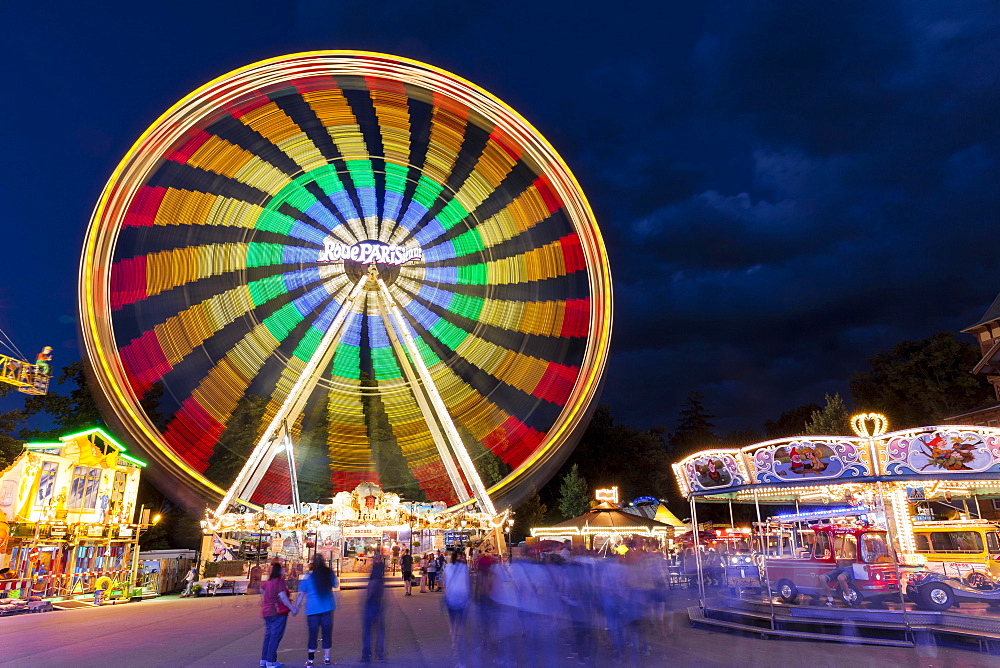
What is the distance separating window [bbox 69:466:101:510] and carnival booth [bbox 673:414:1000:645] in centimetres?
1587

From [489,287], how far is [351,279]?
4.11 meters

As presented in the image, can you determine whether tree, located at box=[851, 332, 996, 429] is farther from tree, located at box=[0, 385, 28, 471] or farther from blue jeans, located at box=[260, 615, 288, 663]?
tree, located at box=[0, 385, 28, 471]

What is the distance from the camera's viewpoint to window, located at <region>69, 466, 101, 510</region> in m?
17.5

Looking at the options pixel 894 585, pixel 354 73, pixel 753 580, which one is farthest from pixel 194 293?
pixel 894 585

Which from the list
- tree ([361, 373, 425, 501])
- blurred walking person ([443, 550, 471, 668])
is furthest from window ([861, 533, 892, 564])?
tree ([361, 373, 425, 501])

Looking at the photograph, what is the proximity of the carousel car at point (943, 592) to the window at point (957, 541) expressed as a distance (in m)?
1.31

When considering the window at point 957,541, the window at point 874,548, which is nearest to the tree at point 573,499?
the window at point 957,541

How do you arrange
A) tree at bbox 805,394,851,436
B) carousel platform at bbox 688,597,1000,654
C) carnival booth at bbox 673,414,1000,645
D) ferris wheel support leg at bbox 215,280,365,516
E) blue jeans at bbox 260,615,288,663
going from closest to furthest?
blue jeans at bbox 260,615,288,663
carousel platform at bbox 688,597,1000,654
carnival booth at bbox 673,414,1000,645
ferris wheel support leg at bbox 215,280,365,516
tree at bbox 805,394,851,436

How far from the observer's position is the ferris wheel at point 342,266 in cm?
1566

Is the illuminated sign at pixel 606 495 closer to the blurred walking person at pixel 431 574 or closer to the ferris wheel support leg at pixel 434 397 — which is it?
the ferris wheel support leg at pixel 434 397

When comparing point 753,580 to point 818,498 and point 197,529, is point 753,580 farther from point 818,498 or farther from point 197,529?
point 197,529

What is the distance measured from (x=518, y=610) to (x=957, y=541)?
8.50m

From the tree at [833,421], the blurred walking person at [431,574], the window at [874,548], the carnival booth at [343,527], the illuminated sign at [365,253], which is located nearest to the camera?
the window at [874,548]

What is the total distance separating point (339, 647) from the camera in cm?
831
